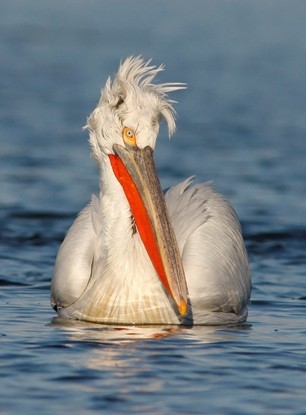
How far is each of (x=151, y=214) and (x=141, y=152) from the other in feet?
1.19

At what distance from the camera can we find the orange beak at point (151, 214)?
6555 mm

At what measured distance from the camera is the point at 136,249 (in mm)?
6902

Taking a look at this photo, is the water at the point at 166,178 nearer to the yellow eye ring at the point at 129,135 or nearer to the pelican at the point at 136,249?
the pelican at the point at 136,249

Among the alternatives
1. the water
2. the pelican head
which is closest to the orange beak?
the pelican head

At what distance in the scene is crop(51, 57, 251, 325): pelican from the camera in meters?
6.72

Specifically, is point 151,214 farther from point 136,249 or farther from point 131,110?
point 131,110

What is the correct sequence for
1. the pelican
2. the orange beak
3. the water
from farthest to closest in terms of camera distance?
the pelican → the orange beak → the water

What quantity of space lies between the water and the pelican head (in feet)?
1.50

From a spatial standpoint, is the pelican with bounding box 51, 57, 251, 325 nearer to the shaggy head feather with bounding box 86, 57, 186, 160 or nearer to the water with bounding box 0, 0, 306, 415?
the shaggy head feather with bounding box 86, 57, 186, 160

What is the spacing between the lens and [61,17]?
76.4ft

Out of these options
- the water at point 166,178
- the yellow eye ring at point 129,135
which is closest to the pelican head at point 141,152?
the yellow eye ring at point 129,135

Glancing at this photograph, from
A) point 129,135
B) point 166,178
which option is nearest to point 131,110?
point 129,135

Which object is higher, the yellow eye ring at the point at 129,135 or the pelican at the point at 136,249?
the yellow eye ring at the point at 129,135

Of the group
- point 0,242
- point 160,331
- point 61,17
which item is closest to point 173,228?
point 160,331
